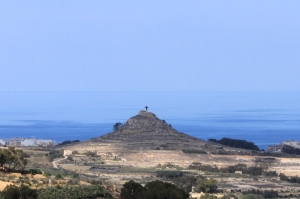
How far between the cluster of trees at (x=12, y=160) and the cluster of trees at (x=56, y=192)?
240 inches

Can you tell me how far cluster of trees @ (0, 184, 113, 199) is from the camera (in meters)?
22.8

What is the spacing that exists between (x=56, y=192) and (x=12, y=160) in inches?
281

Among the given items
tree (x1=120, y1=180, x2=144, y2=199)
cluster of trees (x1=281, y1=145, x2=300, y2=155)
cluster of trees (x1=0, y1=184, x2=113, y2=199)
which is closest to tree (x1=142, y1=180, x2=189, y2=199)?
tree (x1=120, y1=180, x2=144, y2=199)

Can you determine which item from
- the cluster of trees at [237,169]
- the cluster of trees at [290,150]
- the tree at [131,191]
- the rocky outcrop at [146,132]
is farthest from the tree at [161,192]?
the cluster of trees at [290,150]

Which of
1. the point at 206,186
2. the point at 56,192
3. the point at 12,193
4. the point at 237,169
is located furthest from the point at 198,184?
the point at 12,193

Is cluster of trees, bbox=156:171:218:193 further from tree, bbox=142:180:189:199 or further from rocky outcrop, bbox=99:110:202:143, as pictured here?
rocky outcrop, bbox=99:110:202:143

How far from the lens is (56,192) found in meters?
24.2

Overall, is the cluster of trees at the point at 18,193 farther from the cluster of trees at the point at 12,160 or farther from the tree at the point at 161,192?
the cluster of trees at the point at 12,160

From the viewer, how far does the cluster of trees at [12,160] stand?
3052 centimetres

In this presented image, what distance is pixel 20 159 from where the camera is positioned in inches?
1233

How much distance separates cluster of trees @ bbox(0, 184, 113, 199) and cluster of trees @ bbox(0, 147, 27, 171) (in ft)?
20.0

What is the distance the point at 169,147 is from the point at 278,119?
106 m

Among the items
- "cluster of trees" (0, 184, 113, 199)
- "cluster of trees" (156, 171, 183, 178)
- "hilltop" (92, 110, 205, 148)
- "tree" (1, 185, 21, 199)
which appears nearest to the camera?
"tree" (1, 185, 21, 199)

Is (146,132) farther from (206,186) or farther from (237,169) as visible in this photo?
(206,186)
